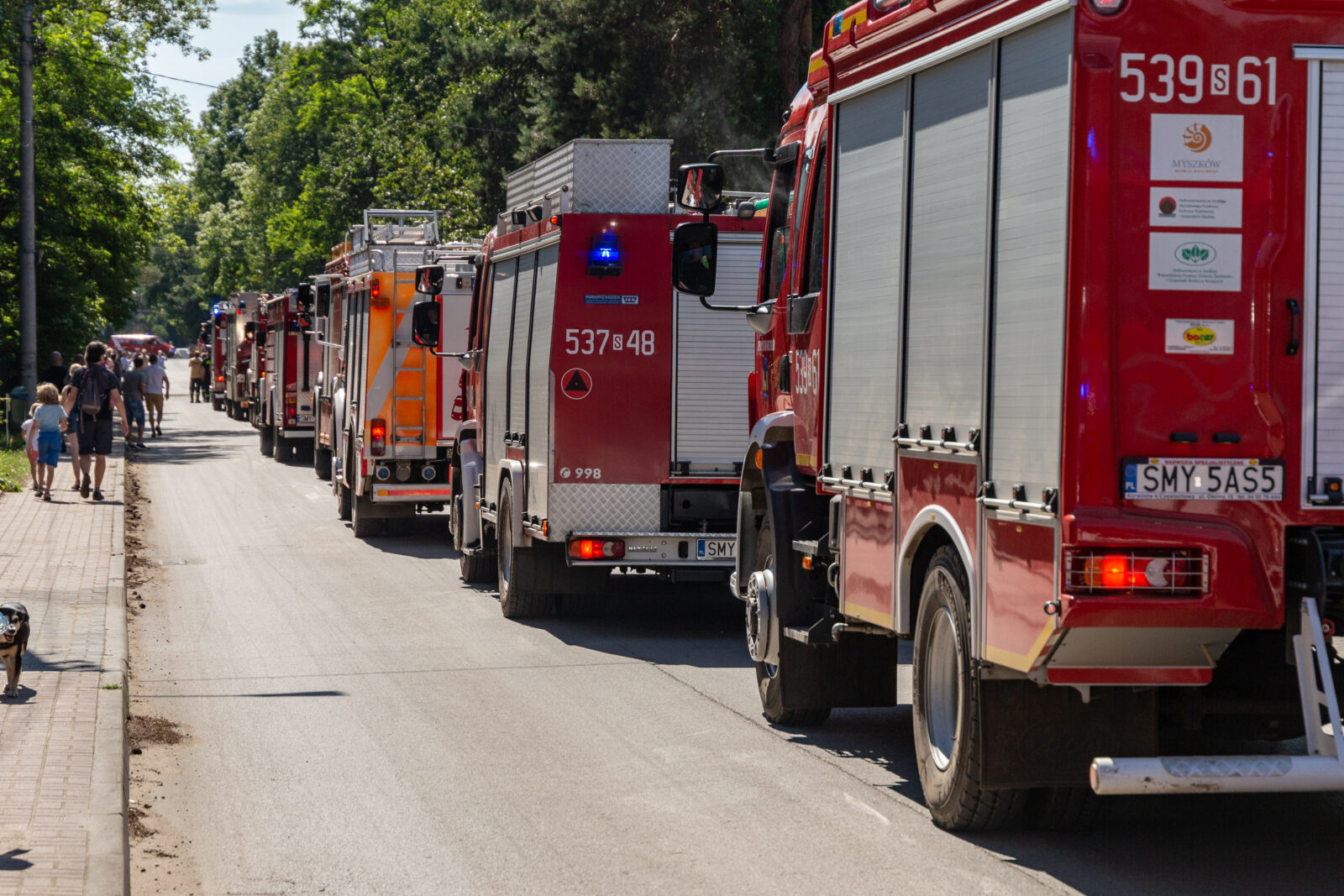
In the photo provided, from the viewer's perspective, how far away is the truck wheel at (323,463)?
27.8 metres

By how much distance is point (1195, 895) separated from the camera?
18.9ft

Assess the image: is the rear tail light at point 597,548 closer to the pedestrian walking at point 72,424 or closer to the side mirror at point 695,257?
the side mirror at point 695,257

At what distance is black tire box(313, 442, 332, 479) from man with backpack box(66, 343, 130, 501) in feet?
16.0

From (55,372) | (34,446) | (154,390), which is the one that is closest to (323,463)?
(34,446)

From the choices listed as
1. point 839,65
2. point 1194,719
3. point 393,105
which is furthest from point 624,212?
point 393,105

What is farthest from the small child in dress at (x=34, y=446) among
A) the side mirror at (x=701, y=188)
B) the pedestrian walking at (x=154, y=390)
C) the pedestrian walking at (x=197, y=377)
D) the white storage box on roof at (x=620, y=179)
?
the pedestrian walking at (x=197, y=377)

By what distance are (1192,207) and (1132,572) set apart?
44.8 inches

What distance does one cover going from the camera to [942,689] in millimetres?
6711

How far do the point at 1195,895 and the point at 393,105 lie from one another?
197 feet

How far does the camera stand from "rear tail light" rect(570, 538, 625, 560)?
12.2 metres

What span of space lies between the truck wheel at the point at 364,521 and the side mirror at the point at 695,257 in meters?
10.3

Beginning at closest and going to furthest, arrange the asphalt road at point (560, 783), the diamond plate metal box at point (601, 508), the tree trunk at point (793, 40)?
1. the asphalt road at point (560, 783)
2. the diamond plate metal box at point (601, 508)
3. the tree trunk at point (793, 40)

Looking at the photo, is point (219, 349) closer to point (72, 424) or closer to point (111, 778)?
point (72, 424)

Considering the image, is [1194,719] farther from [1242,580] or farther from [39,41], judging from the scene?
[39,41]
